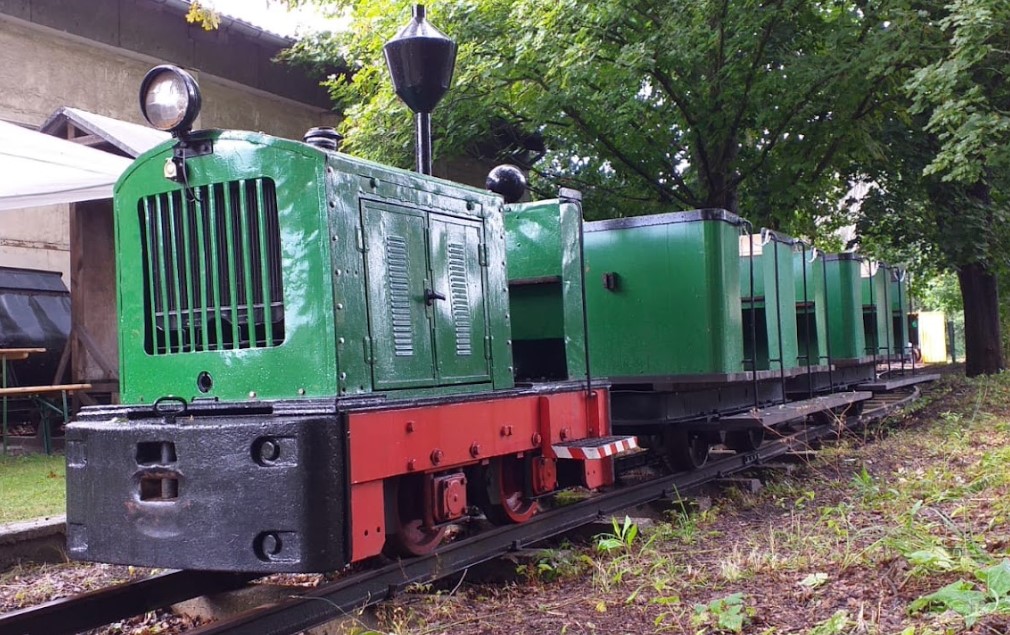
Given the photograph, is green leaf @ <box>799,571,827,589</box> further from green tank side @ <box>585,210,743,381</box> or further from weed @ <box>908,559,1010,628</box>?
green tank side @ <box>585,210,743,381</box>

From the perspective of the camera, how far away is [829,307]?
12.3 meters

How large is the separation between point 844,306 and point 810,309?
225 centimetres

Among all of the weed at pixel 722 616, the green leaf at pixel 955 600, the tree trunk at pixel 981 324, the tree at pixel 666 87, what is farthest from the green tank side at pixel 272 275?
the tree trunk at pixel 981 324

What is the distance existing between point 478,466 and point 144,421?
189 centimetres

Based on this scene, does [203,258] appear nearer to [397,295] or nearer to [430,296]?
[397,295]

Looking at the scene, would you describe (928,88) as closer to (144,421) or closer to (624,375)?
(624,375)

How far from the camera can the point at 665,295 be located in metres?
7.84

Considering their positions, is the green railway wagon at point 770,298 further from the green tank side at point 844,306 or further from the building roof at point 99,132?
the building roof at point 99,132

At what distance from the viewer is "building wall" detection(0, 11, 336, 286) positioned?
1098cm

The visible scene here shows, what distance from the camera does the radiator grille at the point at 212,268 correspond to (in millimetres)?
4332

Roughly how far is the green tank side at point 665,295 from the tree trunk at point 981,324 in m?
11.8

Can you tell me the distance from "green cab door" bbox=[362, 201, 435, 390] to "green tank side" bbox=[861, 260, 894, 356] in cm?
999

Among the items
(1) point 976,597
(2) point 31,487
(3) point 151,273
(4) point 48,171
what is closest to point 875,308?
(1) point 976,597

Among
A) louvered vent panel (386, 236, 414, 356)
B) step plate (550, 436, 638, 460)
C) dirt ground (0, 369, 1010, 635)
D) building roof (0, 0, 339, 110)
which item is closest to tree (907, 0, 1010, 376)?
dirt ground (0, 369, 1010, 635)
